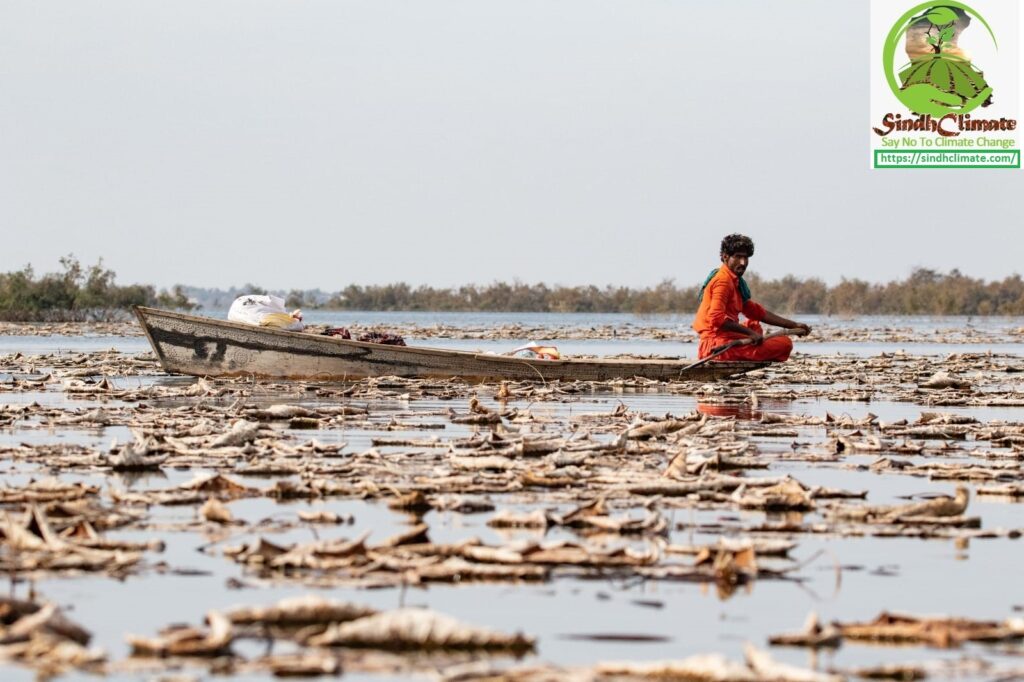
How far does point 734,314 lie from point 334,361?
5489 millimetres

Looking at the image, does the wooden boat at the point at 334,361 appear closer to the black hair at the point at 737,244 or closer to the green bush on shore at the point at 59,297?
the black hair at the point at 737,244

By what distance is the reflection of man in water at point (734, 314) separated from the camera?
2006cm

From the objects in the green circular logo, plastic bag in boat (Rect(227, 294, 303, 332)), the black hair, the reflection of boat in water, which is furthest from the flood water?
the green circular logo

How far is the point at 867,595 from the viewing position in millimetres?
6719

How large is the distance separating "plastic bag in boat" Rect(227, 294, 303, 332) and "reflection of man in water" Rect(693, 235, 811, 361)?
18.7 ft

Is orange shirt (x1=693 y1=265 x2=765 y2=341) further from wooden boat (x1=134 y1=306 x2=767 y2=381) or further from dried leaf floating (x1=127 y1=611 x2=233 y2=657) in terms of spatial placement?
dried leaf floating (x1=127 y1=611 x2=233 y2=657)

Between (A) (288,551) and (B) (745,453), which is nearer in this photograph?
(A) (288,551)

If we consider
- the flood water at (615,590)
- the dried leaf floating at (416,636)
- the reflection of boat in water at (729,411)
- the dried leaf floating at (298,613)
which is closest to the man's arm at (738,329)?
the reflection of boat in water at (729,411)

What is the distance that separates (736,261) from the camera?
20.0 meters

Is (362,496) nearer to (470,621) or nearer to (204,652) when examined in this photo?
(470,621)

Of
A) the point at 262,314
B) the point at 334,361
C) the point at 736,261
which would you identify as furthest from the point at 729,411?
the point at 262,314

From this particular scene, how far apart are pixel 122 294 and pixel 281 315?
160ft

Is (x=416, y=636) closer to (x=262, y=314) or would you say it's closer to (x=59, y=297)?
(x=262, y=314)

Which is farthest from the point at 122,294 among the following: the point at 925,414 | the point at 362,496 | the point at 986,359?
the point at 362,496
